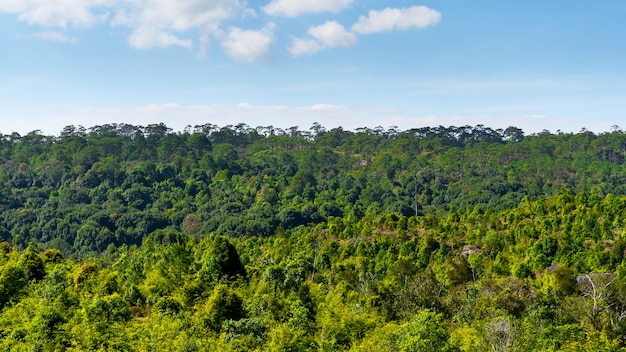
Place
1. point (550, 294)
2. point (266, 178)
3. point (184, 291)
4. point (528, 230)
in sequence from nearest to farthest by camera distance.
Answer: point (184, 291) → point (550, 294) → point (528, 230) → point (266, 178)

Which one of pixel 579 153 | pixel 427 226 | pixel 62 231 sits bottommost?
pixel 62 231

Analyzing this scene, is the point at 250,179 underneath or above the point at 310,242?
above

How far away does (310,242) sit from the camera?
73.9 meters

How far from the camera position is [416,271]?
182 feet

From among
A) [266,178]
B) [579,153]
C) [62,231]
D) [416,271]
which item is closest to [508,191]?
[579,153]

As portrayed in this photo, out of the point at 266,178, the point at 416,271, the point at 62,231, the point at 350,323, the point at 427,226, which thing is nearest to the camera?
the point at 350,323

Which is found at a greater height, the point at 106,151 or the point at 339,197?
the point at 106,151

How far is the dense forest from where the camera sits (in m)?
26.5

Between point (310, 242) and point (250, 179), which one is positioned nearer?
point (310, 242)

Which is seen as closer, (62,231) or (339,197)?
(62,231)

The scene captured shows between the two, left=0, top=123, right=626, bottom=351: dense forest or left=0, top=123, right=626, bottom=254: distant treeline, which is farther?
left=0, top=123, right=626, bottom=254: distant treeline

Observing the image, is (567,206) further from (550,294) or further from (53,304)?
(53,304)

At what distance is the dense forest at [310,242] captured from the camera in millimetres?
26484

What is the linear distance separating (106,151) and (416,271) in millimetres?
111979
